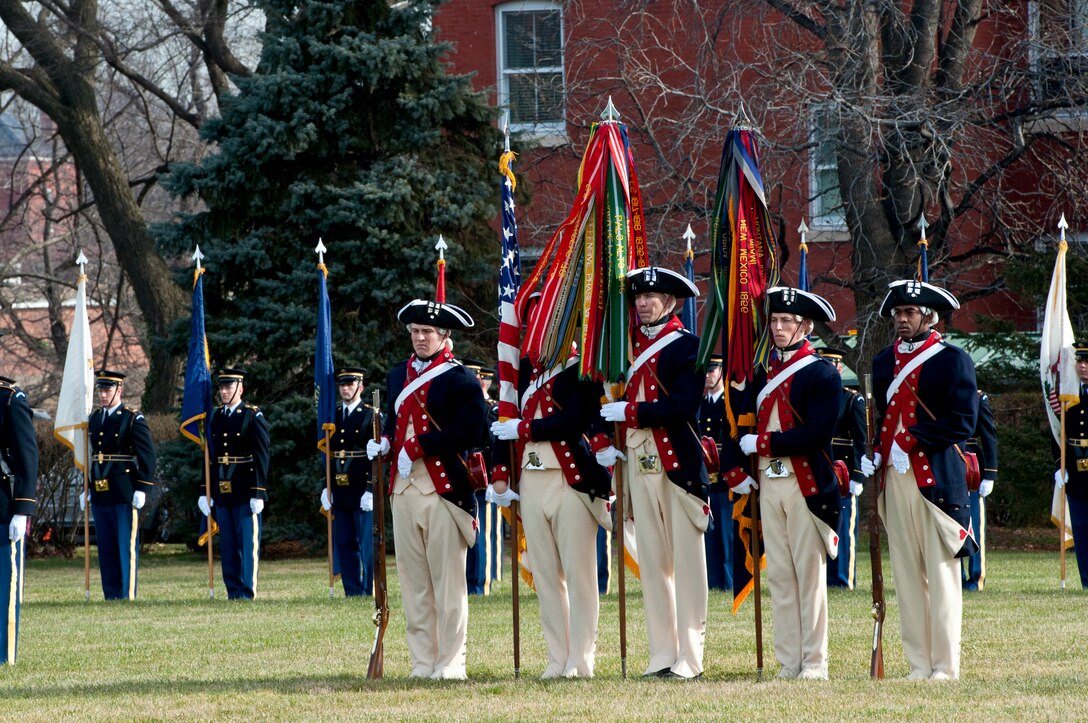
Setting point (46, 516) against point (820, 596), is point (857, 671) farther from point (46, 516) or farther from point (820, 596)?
point (46, 516)

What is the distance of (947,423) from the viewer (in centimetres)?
851

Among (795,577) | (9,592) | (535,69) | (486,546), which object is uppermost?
(535,69)

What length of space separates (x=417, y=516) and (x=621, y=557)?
3.96 ft

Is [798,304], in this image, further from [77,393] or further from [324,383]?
[77,393]

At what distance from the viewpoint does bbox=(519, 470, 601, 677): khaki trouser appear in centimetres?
890

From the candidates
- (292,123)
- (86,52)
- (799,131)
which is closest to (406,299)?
(292,123)

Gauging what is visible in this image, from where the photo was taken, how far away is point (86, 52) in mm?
25484

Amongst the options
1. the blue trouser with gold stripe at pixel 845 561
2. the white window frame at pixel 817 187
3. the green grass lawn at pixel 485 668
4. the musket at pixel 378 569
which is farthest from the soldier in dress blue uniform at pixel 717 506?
the musket at pixel 378 569

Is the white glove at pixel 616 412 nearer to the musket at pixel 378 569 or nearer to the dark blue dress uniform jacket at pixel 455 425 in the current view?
the dark blue dress uniform jacket at pixel 455 425

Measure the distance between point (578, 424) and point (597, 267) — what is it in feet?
3.33

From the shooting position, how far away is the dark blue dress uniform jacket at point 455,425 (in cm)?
908

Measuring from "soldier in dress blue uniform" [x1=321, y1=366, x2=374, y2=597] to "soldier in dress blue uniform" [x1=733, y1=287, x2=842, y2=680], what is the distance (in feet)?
22.1

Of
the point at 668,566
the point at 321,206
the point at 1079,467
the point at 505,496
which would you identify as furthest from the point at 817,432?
the point at 321,206

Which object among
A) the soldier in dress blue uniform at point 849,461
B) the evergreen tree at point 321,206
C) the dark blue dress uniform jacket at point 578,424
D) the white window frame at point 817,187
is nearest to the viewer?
the dark blue dress uniform jacket at point 578,424
